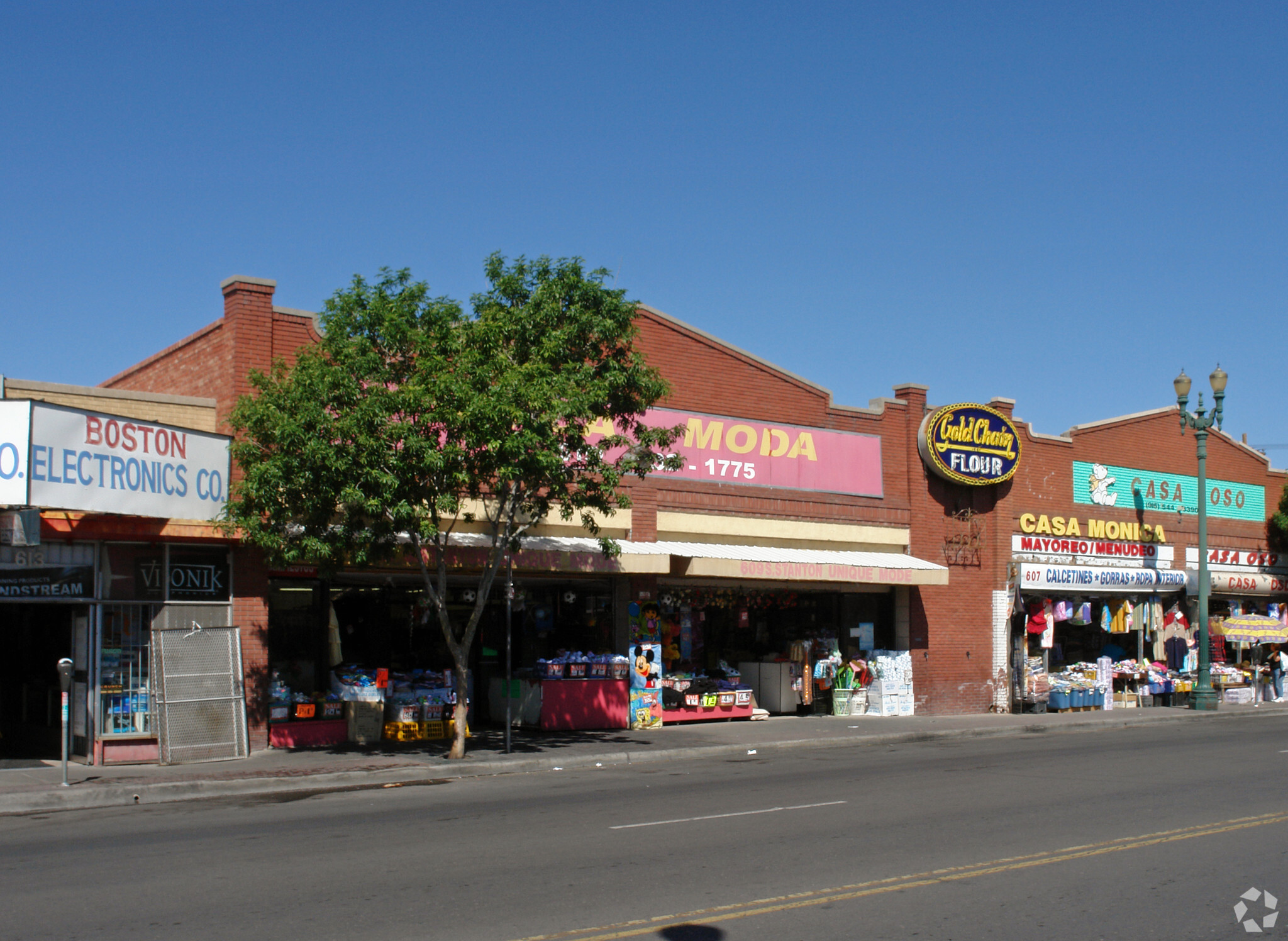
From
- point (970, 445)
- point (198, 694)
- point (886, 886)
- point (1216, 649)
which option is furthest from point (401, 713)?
point (1216, 649)

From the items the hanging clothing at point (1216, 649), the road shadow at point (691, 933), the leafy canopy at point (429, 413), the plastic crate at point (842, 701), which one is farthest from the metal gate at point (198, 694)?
the hanging clothing at point (1216, 649)

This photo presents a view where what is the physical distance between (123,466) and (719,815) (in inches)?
370

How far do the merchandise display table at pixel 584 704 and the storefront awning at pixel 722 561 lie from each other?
2205mm

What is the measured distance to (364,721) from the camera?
1892cm

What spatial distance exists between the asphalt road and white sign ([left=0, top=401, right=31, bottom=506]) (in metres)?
4.04

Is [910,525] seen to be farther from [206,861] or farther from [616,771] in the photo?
[206,861]

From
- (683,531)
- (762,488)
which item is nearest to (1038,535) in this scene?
(762,488)

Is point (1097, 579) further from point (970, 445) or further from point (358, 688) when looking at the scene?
point (358, 688)

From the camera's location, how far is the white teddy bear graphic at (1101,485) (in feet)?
98.8

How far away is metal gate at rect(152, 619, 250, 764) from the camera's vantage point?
1650cm

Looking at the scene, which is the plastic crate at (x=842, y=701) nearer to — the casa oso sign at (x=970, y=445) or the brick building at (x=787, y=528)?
the brick building at (x=787, y=528)

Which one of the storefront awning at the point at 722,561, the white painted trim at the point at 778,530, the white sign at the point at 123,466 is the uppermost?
the white sign at the point at 123,466

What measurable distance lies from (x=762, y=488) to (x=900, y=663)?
5237 millimetres

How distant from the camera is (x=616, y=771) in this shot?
1692cm
